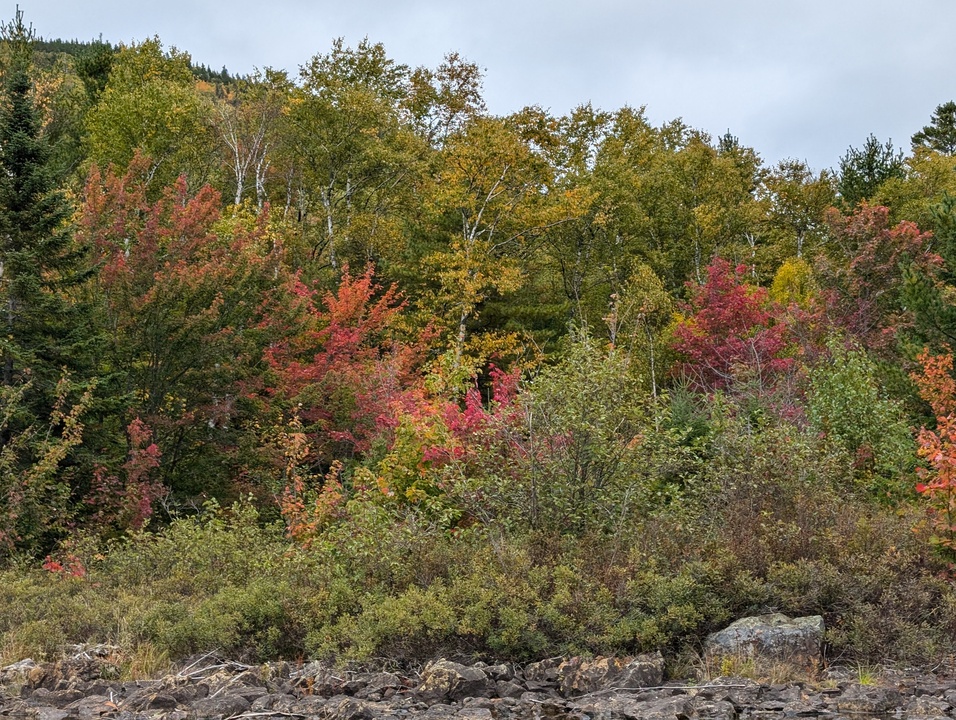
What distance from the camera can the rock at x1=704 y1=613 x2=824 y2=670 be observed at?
28.8ft

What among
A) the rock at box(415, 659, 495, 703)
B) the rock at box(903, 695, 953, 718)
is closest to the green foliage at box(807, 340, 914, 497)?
the rock at box(903, 695, 953, 718)

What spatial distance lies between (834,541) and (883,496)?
3.60m

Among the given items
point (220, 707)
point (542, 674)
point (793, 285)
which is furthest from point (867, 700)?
point (793, 285)

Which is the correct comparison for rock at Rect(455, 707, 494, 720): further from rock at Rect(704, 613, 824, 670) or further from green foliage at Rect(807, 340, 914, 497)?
green foliage at Rect(807, 340, 914, 497)

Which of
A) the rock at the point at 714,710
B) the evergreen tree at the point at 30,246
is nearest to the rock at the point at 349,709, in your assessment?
the rock at the point at 714,710

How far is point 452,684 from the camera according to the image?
27.3ft

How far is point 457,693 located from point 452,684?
0.10 meters

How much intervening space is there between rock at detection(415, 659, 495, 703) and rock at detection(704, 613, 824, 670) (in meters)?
2.42

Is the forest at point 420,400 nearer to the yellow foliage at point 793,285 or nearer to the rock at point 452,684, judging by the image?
the yellow foliage at point 793,285

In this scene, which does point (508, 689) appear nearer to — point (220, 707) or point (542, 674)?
point (542, 674)

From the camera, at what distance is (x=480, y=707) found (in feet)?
25.9

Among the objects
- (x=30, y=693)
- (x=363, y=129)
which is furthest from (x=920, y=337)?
(x=363, y=129)

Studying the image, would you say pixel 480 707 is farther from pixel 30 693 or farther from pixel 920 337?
pixel 920 337

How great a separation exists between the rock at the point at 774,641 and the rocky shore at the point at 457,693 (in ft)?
0.93
